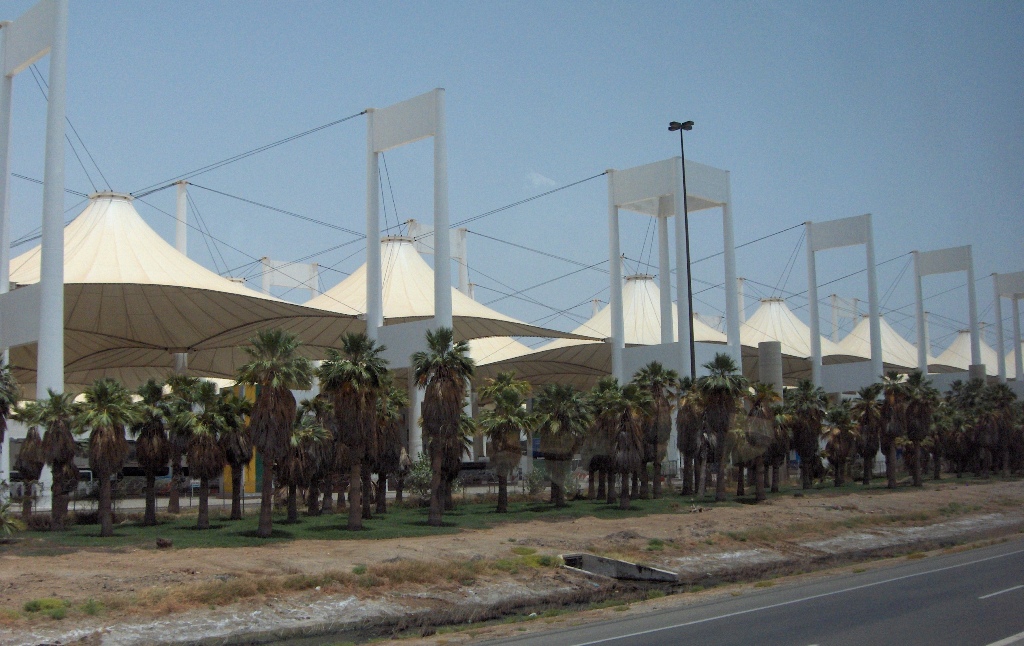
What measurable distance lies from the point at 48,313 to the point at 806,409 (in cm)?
4041

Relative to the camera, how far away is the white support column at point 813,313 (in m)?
75.8

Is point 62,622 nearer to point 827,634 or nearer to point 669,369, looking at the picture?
point 827,634

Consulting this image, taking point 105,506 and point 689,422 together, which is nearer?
point 105,506

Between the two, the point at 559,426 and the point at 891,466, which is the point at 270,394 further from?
the point at 891,466

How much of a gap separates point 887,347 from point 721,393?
7106 centimetres

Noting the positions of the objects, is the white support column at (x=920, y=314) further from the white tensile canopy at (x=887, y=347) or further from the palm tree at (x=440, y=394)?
the palm tree at (x=440, y=394)

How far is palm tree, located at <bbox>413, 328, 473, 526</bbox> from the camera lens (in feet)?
131

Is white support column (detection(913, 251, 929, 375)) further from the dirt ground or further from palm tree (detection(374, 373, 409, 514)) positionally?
palm tree (detection(374, 373, 409, 514))

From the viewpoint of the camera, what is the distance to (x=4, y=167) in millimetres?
44719

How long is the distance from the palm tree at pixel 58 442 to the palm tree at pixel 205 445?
3.88 meters

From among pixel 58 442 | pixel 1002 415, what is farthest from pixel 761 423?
pixel 1002 415

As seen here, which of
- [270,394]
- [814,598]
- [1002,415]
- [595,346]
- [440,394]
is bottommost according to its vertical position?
[814,598]

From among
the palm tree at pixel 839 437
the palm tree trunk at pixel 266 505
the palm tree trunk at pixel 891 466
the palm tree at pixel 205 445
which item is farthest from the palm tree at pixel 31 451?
the palm tree trunk at pixel 891 466

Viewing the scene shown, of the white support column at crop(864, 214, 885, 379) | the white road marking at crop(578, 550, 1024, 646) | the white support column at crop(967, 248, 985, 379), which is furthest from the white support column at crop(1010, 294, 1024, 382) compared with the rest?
the white road marking at crop(578, 550, 1024, 646)
